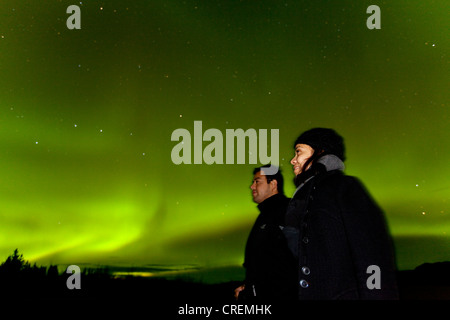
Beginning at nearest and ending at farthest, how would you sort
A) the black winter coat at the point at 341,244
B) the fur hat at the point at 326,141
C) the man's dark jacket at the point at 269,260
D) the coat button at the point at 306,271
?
1. the black winter coat at the point at 341,244
2. the coat button at the point at 306,271
3. the fur hat at the point at 326,141
4. the man's dark jacket at the point at 269,260

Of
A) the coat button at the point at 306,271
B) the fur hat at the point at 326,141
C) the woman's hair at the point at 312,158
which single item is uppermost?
the fur hat at the point at 326,141

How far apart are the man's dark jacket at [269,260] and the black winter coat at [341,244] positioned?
60 cm

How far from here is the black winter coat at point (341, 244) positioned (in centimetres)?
180

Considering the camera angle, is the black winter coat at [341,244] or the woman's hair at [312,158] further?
the woman's hair at [312,158]

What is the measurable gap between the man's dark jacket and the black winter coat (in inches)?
23.5

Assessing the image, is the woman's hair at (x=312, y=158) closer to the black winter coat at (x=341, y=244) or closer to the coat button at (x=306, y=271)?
the black winter coat at (x=341, y=244)

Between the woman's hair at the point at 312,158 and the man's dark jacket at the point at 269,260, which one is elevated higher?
the woman's hair at the point at 312,158

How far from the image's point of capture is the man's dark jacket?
2.68m

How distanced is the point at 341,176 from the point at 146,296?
1.39m

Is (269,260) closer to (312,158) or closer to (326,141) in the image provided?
(312,158)

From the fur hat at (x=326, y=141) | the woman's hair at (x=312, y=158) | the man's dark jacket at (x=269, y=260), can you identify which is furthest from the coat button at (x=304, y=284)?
the fur hat at (x=326, y=141)

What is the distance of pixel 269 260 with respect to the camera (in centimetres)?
286
